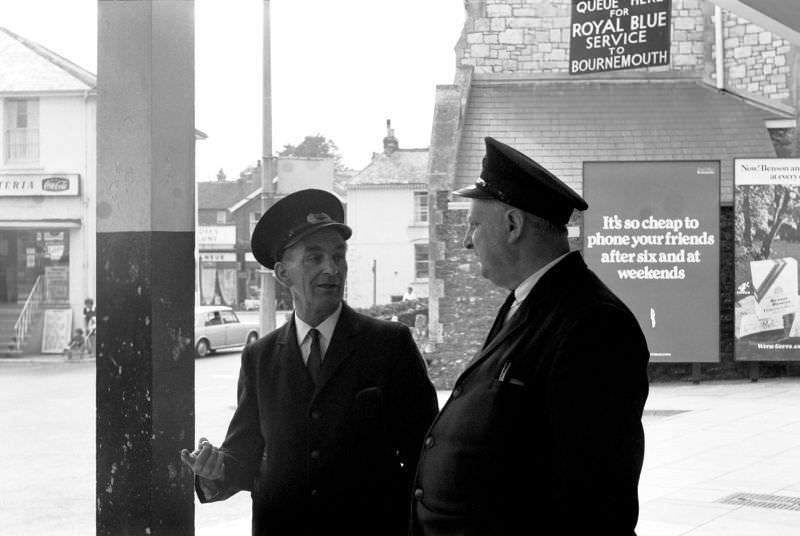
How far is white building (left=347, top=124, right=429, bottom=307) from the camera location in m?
48.6

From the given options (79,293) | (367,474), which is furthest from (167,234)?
(79,293)

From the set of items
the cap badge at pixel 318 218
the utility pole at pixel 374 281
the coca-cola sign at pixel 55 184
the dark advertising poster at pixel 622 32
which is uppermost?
the dark advertising poster at pixel 622 32

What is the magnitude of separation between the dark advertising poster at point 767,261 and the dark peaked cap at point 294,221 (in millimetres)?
14475

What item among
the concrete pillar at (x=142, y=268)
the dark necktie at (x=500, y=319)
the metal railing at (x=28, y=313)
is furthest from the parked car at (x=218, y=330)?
the dark necktie at (x=500, y=319)

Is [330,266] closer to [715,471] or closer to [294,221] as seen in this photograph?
[294,221]

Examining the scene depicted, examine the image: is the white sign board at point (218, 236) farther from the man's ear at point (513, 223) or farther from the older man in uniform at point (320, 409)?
the man's ear at point (513, 223)

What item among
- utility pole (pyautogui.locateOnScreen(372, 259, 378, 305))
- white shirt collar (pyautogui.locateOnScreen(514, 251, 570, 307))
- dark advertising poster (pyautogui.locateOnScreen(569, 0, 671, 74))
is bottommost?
utility pole (pyautogui.locateOnScreen(372, 259, 378, 305))

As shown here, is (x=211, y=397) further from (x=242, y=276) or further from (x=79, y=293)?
(x=242, y=276)

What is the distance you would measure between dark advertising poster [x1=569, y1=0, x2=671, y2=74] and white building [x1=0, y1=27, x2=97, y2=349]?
1888 cm

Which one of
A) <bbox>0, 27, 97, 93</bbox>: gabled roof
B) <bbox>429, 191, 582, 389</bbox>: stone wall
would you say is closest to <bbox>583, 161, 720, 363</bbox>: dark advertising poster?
<bbox>429, 191, 582, 389</bbox>: stone wall

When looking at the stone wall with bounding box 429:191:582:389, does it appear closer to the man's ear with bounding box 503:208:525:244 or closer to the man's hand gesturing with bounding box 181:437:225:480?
the man's hand gesturing with bounding box 181:437:225:480

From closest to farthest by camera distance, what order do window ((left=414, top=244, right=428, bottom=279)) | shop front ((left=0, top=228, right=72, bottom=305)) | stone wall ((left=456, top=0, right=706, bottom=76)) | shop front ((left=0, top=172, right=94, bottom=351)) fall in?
stone wall ((left=456, top=0, right=706, bottom=76)), shop front ((left=0, top=172, right=94, bottom=351)), shop front ((left=0, top=228, right=72, bottom=305)), window ((left=414, top=244, right=428, bottom=279))

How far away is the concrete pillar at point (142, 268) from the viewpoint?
10.7ft

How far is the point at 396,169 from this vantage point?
50.6m
